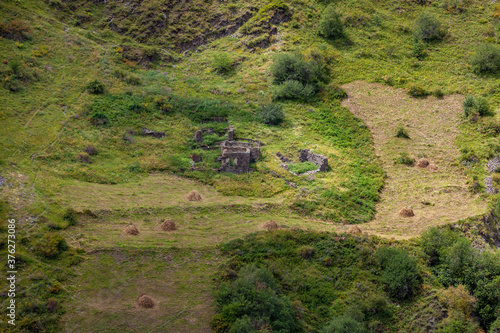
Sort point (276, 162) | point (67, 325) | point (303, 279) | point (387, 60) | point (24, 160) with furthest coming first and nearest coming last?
point (387, 60), point (276, 162), point (24, 160), point (303, 279), point (67, 325)

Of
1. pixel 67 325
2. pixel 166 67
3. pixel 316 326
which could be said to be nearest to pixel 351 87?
pixel 166 67

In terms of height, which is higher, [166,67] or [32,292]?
[166,67]

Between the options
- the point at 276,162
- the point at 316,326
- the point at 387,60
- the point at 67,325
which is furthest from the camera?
the point at 387,60

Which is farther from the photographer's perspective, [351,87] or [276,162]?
[351,87]

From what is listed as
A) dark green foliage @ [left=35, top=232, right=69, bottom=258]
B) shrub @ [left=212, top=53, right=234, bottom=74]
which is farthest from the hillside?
shrub @ [left=212, top=53, right=234, bottom=74]

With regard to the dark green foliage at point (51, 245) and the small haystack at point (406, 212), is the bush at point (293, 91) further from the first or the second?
the dark green foliage at point (51, 245)

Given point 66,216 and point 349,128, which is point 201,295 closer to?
point 66,216
